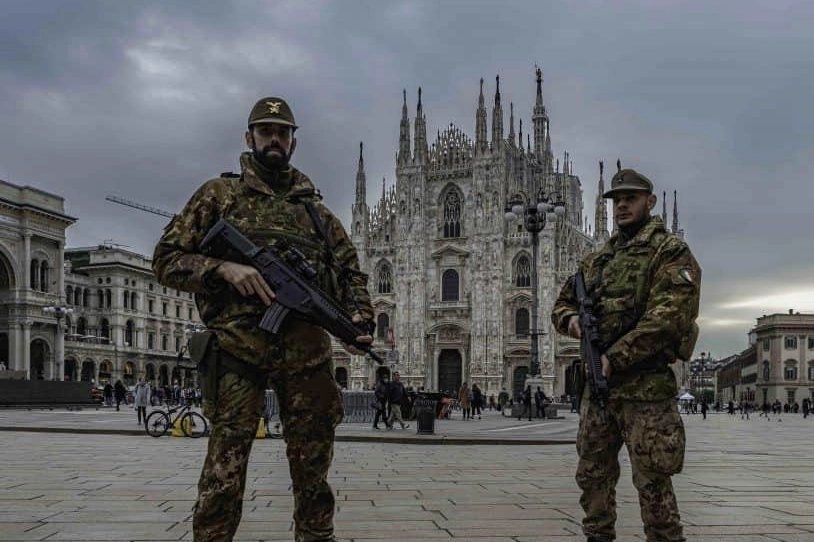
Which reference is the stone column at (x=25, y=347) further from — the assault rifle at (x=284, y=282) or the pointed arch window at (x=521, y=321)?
the assault rifle at (x=284, y=282)

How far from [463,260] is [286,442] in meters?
56.1

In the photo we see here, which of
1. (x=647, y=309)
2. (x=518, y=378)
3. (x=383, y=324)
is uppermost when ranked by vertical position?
(x=647, y=309)

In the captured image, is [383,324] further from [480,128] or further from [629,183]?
[629,183]

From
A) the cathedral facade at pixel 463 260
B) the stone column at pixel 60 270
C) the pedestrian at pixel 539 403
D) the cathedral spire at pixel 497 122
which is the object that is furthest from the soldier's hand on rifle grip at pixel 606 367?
the stone column at pixel 60 270

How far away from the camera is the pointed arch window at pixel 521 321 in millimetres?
57781

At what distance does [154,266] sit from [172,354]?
76359mm

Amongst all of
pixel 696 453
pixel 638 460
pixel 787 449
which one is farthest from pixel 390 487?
pixel 787 449

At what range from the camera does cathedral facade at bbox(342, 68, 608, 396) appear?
57.4 m

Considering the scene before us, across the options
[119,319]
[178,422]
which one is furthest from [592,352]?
[119,319]

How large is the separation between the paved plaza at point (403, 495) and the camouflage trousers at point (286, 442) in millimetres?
1641

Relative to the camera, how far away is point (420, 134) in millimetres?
62344

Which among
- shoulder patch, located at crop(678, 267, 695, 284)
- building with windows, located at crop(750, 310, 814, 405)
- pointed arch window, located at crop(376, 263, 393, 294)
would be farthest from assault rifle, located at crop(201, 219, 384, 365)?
building with windows, located at crop(750, 310, 814, 405)

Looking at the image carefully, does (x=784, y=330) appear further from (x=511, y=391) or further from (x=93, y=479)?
(x=93, y=479)

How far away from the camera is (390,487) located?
28.6 ft
